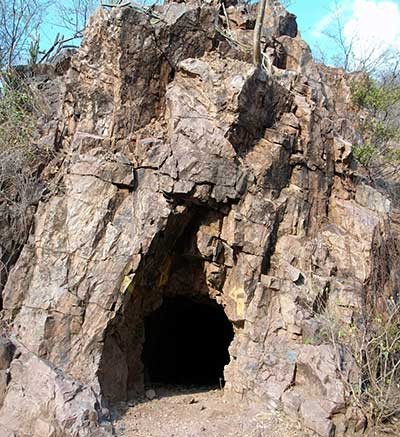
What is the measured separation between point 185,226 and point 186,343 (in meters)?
5.70

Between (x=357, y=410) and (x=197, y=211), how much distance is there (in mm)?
4069

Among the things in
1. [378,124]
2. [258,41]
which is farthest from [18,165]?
[378,124]

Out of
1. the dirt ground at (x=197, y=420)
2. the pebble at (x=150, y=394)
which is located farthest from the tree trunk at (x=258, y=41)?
the pebble at (x=150, y=394)

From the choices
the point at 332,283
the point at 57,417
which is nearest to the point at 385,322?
the point at 332,283

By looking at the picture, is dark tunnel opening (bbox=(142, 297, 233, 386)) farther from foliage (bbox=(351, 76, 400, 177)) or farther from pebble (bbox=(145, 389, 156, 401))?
foliage (bbox=(351, 76, 400, 177))

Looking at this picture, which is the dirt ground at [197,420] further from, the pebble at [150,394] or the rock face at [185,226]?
the rock face at [185,226]

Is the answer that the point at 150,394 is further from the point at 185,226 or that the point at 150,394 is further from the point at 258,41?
the point at 258,41

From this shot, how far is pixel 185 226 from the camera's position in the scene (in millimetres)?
8727

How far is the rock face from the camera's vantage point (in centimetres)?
760

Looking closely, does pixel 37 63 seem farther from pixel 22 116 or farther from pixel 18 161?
pixel 18 161

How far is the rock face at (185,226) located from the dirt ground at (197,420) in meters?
0.26

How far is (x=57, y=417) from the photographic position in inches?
259

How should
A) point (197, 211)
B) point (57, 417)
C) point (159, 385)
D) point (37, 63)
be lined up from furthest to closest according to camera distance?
point (37, 63) < point (159, 385) < point (197, 211) < point (57, 417)

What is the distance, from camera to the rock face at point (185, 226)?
7598 millimetres
